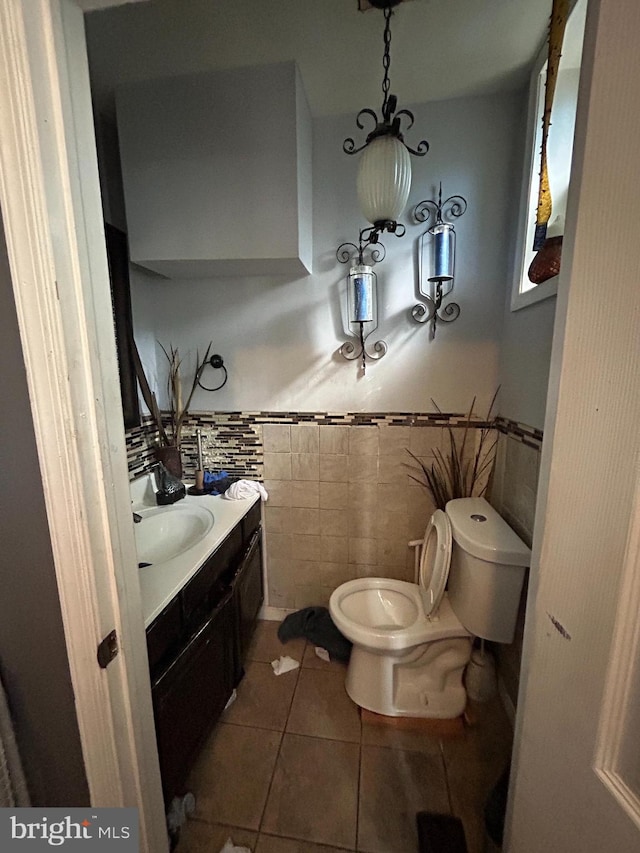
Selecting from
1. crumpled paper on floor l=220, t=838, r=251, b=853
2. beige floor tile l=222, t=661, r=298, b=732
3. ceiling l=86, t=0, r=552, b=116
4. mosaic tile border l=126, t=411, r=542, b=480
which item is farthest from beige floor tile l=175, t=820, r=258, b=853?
ceiling l=86, t=0, r=552, b=116

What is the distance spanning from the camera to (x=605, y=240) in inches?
17.9

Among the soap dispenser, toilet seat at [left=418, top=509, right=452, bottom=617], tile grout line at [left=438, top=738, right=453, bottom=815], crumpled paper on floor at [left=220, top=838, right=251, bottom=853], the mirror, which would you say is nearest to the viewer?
crumpled paper on floor at [left=220, top=838, right=251, bottom=853]

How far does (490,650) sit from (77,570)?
173 cm

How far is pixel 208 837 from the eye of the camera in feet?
3.48

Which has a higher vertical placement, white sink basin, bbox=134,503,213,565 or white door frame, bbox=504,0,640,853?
white door frame, bbox=504,0,640,853

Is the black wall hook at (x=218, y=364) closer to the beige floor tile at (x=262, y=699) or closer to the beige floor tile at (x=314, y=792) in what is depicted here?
the beige floor tile at (x=262, y=699)

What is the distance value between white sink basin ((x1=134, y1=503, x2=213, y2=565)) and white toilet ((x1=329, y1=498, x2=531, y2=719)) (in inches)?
26.1

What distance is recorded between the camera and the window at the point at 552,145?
1.10 meters

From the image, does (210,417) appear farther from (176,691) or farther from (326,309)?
(176,691)

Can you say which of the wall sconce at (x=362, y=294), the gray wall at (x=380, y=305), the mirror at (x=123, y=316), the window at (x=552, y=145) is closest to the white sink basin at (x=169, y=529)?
the mirror at (x=123, y=316)

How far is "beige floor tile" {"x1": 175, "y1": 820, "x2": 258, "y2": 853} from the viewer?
3.41 ft

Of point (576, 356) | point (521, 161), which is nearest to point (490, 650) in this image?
point (576, 356)

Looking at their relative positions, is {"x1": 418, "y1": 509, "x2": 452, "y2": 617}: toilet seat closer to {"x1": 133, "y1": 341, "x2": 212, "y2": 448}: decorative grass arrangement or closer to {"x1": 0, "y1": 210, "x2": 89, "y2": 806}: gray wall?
{"x1": 0, "y1": 210, "x2": 89, "y2": 806}: gray wall

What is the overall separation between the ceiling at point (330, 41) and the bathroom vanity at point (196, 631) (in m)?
1.66
